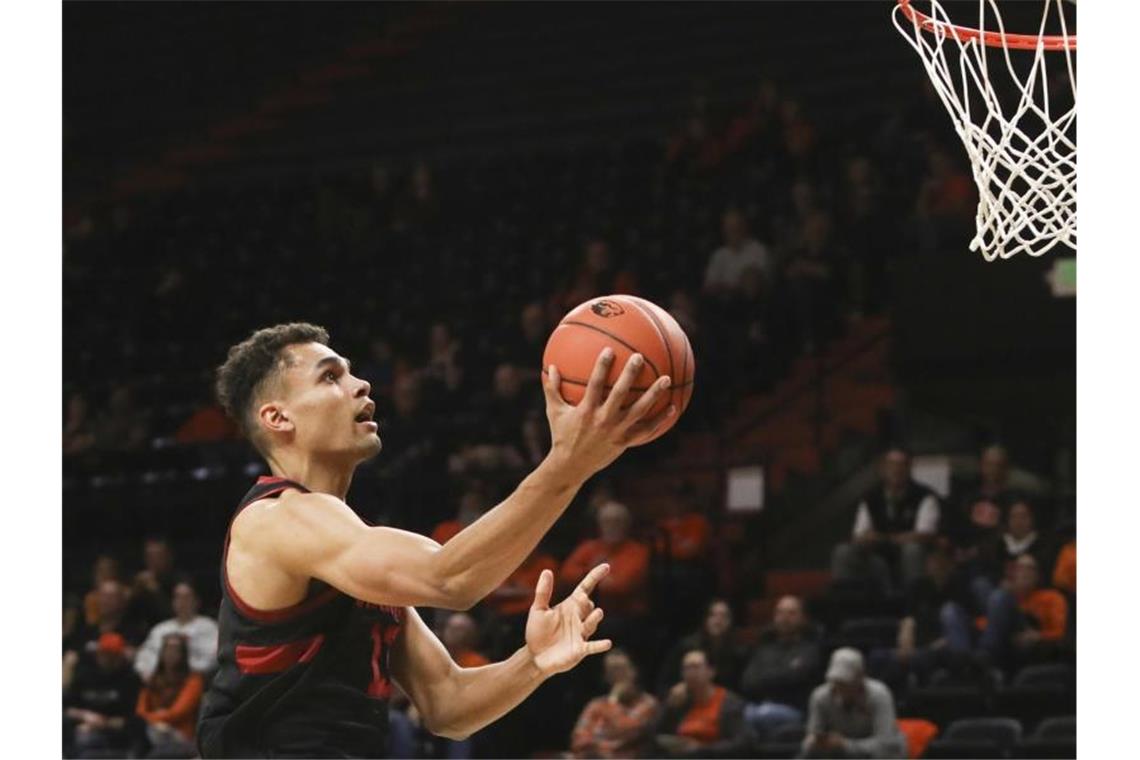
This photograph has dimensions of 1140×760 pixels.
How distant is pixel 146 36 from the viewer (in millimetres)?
16734

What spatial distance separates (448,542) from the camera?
3203 millimetres

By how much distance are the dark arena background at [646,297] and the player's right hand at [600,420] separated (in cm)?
517

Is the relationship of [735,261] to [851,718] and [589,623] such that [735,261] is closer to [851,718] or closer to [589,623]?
[851,718]

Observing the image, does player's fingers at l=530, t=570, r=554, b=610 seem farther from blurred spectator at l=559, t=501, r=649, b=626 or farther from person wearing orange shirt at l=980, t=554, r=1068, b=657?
blurred spectator at l=559, t=501, r=649, b=626

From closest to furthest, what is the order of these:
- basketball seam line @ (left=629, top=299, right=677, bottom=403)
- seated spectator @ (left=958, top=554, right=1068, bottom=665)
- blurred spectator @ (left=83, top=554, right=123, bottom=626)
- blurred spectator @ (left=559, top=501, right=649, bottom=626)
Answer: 1. basketball seam line @ (left=629, top=299, right=677, bottom=403)
2. seated spectator @ (left=958, top=554, right=1068, bottom=665)
3. blurred spectator @ (left=559, top=501, right=649, bottom=626)
4. blurred spectator @ (left=83, top=554, right=123, bottom=626)

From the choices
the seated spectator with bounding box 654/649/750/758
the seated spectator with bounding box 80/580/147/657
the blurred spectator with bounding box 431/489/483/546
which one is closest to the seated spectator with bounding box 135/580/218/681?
the seated spectator with bounding box 80/580/147/657

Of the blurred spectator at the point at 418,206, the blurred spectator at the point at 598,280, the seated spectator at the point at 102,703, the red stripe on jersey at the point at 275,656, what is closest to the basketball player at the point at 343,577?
the red stripe on jersey at the point at 275,656

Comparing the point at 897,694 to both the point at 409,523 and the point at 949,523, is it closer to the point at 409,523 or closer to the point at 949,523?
the point at 949,523

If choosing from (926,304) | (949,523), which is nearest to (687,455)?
(926,304)

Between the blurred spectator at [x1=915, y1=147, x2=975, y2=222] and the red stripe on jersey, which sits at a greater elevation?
the blurred spectator at [x1=915, y1=147, x2=975, y2=222]

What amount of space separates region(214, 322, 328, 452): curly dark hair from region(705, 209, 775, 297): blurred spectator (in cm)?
753

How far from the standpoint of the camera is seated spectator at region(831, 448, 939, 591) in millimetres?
9055

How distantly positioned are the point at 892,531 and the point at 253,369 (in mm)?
5977
